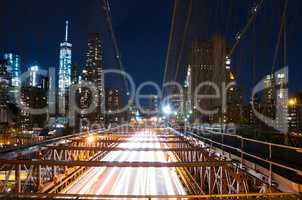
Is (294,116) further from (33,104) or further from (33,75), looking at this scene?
(33,75)

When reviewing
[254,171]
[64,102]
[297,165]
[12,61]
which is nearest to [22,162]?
[254,171]

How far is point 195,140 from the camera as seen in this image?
770 inches

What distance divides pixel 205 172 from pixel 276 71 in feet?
39.2

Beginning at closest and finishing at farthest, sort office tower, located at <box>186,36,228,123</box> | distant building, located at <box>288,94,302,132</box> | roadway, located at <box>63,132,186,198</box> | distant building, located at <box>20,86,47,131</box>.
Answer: roadway, located at <box>63,132,186,198</box>, distant building, located at <box>288,94,302,132</box>, office tower, located at <box>186,36,228,123</box>, distant building, located at <box>20,86,47,131</box>

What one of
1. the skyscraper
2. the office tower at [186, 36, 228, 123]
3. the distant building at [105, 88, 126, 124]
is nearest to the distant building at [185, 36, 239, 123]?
the office tower at [186, 36, 228, 123]

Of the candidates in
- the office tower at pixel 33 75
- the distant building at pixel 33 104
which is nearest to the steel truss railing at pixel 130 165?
the distant building at pixel 33 104

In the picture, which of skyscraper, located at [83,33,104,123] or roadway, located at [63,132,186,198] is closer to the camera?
roadway, located at [63,132,186,198]

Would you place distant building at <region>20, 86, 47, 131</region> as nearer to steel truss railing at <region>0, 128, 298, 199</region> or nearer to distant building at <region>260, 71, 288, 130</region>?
distant building at <region>260, 71, 288, 130</region>

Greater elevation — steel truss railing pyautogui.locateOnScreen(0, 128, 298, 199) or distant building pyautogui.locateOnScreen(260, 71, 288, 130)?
distant building pyautogui.locateOnScreen(260, 71, 288, 130)

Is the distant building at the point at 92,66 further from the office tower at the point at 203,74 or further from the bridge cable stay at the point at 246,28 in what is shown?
the bridge cable stay at the point at 246,28

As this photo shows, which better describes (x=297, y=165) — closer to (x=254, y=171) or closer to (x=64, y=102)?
(x=254, y=171)

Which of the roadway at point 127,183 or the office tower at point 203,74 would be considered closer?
the roadway at point 127,183

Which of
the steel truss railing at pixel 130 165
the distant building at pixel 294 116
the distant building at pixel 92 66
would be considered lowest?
the steel truss railing at pixel 130 165

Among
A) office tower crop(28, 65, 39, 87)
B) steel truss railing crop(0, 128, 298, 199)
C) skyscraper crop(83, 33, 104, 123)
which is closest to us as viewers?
steel truss railing crop(0, 128, 298, 199)
